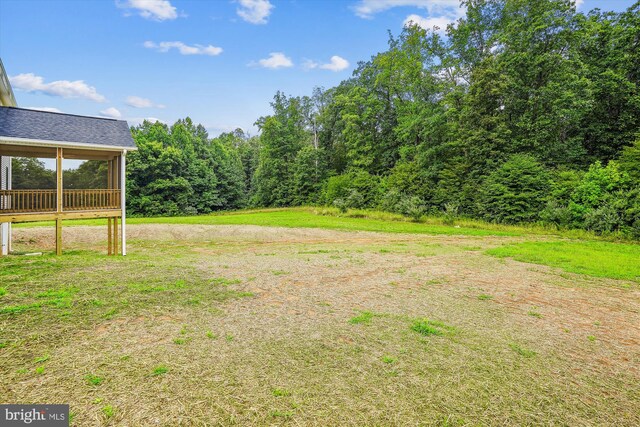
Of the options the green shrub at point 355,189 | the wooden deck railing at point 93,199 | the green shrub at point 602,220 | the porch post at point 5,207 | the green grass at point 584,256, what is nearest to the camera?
the green grass at point 584,256

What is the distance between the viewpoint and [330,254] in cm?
1088

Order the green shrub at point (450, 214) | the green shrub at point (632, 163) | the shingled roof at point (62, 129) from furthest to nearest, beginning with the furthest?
1. the green shrub at point (450, 214)
2. the green shrub at point (632, 163)
3. the shingled roof at point (62, 129)

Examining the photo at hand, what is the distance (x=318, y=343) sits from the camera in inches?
162

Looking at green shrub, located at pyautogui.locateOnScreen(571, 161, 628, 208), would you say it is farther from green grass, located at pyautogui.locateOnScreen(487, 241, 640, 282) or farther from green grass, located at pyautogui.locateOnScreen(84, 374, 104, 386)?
green grass, located at pyautogui.locateOnScreen(84, 374, 104, 386)

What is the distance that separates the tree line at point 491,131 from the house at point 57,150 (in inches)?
775

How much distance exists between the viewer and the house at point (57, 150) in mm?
9463

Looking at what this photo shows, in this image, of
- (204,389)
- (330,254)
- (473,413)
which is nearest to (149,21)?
(330,254)

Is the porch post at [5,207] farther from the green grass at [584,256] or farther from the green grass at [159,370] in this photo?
the green grass at [584,256]

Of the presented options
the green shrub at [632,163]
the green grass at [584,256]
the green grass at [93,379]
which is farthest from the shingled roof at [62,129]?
the green shrub at [632,163]

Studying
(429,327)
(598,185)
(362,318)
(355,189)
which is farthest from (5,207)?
(598,185)

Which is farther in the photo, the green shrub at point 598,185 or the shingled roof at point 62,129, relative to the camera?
the green shrub at point 598,185

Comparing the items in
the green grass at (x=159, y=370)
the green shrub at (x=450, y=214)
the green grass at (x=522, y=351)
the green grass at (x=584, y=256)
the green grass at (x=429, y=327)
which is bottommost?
the green grass at (x=522, y=351)

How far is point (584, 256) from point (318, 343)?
1158 centimetres

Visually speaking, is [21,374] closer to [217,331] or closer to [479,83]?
[217,331]
